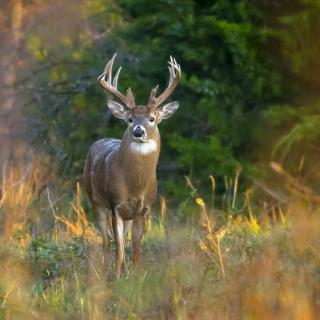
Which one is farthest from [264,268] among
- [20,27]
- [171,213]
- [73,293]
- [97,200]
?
[20,27]

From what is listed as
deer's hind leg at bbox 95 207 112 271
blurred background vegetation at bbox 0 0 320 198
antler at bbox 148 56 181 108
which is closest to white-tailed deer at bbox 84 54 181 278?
antler at bbox 148 56 181 108

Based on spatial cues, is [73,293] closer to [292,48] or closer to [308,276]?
[308,276]

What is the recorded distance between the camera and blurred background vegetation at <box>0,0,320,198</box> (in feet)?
56.0

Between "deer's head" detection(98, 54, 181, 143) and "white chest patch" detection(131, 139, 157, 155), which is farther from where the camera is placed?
A: "white chest patch" detection(131, 139, 157, 155)

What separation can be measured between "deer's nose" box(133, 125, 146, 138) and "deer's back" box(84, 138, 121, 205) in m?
0.52

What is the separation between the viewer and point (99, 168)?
452 inches

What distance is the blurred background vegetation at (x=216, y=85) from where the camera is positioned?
17.1 metres

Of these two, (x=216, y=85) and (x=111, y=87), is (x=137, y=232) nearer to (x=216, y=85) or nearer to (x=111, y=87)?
(x=111, y=87)

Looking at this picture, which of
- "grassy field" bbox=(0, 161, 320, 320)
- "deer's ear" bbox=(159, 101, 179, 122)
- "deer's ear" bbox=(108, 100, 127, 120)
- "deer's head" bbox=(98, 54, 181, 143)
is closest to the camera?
"grassy field" bbox=(0, 161, 320, 320)

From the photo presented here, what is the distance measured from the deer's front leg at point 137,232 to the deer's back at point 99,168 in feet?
1.54

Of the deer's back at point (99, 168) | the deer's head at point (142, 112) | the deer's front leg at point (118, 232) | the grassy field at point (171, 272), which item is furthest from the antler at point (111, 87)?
the grassy field at point (171, 272)

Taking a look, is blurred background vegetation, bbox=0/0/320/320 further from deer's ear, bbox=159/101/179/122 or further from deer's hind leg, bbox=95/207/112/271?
deer's ear, bbox=159/101/179/122

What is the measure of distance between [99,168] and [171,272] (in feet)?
9.93

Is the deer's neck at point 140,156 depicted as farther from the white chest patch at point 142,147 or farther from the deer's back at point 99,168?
the deer's back at point 99,168
